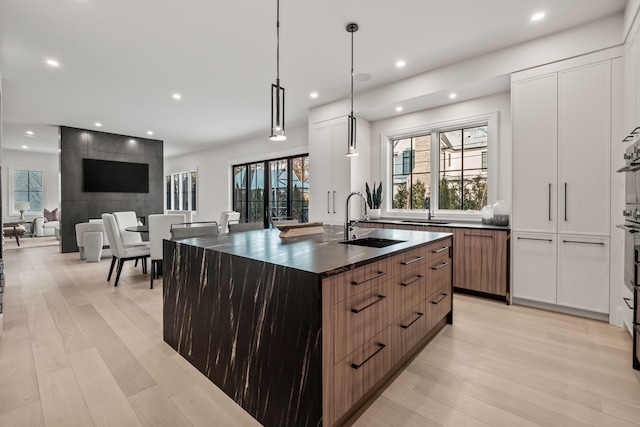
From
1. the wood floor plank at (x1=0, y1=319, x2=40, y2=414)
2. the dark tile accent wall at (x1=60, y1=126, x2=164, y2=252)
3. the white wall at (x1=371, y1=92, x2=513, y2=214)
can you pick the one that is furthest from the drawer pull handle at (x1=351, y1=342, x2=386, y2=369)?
the dark tile accent wall at (x1=60, y1=126, x2=164, y2=252)

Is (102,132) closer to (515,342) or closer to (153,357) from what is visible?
(153,357)

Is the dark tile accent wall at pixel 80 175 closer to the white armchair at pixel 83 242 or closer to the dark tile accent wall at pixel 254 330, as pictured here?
the white armchair at pixel 83 242

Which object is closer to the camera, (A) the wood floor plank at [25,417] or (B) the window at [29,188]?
(A) the wood floor plank at [25,417]

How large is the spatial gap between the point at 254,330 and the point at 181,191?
10392 millimetres

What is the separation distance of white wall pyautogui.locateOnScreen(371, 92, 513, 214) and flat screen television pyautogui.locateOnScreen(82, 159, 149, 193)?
652 cm

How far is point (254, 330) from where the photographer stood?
5.28 feet

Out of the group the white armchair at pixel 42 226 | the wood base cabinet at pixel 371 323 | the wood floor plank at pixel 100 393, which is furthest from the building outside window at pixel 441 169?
the white armchair at pixel 42 226

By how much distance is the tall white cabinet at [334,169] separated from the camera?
4883mm

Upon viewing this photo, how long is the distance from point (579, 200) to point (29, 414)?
14.9 feet

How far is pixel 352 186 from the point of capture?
4820 mm

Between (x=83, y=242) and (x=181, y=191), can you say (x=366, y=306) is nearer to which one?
(x=83, y=242)

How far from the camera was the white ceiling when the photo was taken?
2721 millimetres

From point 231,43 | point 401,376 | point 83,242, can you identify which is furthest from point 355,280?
point 83,242

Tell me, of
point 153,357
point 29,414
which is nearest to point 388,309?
point 153,357
